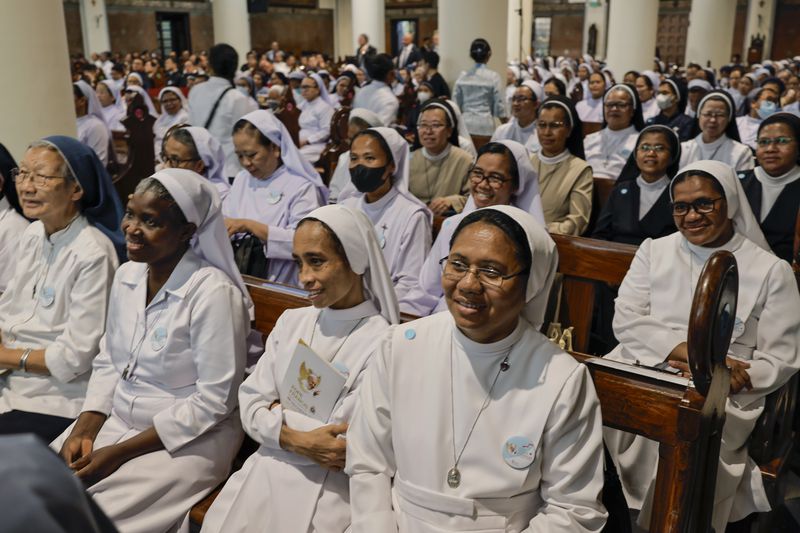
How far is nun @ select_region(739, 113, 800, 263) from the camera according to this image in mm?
4730

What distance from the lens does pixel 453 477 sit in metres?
2.05

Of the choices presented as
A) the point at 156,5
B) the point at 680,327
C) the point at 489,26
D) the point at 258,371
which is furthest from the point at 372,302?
the point at 156,5

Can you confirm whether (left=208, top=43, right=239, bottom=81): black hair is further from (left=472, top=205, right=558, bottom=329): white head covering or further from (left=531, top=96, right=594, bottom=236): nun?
(left=472, top=205, right=558, bottom=329): white head covering

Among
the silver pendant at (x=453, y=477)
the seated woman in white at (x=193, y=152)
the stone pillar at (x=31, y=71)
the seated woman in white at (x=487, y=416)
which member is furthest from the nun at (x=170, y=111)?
the silver pendant at (x=453, y=477)

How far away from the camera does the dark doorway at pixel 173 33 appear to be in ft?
97.0

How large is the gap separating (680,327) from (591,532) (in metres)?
1.55

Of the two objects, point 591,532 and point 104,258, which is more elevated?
point 104,258

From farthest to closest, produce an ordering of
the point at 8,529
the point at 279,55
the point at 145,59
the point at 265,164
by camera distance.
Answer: the point at 279,55, the point at 145,59, the point at 265,164, the point at 8,529

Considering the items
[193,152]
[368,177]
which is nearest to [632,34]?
[193,152]

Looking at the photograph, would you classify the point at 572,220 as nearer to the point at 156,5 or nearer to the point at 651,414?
the point at 651,414

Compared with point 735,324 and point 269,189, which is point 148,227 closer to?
point 269,189

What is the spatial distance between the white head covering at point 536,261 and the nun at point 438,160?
10.7 feet

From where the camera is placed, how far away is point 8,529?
62 centimetres

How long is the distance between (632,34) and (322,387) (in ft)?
45.7
